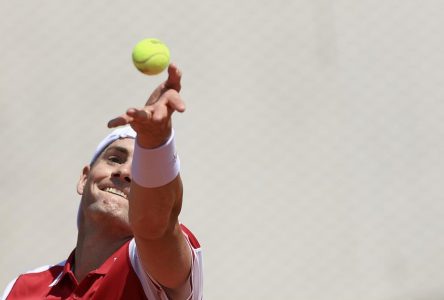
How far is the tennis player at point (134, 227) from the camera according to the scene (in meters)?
1.97

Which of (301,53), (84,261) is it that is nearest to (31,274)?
(84,261)

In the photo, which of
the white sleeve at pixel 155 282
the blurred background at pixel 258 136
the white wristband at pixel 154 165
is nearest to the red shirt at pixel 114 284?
the white sleeve at pixel 155 282

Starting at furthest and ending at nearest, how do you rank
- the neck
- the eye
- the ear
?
the ear
the eye
the neck

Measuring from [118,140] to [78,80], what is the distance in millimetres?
1528

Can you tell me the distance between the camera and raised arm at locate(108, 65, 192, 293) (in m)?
1.88

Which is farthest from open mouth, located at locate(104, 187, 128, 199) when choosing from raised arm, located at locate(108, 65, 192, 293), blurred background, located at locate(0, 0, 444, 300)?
blurred background, located at locate(0, 0, 444, 300)

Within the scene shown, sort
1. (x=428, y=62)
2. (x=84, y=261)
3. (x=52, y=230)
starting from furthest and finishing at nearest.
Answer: (x=428, y=62)
(x=52, y=230)
(x=84, y=261)

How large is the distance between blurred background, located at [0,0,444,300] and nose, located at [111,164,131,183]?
145 centimetres

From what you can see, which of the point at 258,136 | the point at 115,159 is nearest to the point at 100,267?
the point at 115,159

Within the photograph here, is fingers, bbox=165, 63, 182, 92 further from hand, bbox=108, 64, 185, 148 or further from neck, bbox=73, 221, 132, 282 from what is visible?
neck, bbox=73, 221, 132, 282

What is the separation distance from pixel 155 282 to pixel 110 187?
1.62 feet

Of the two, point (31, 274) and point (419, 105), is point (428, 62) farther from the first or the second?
point (31, 274)

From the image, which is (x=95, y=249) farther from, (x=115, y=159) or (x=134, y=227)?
(x=134, y=227)

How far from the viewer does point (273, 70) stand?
4230mm
